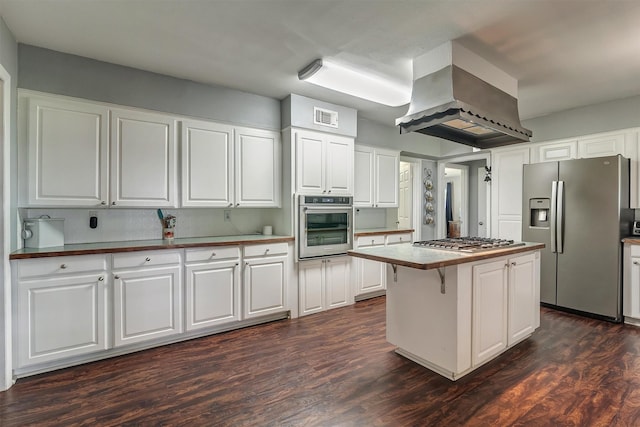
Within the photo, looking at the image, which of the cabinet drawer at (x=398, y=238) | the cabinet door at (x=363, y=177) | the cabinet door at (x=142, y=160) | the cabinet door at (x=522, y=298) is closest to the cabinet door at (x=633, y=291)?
the cabinet door at (x=522, y=298)

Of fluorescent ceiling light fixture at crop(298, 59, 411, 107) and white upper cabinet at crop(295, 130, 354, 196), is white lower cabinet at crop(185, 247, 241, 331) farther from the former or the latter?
fluorescent ceiling light fixture at crop(298, 59, 411, 107)

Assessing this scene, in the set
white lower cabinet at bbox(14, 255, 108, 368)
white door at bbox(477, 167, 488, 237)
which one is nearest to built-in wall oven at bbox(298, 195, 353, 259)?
white lower cabinet at bbox(14, 255, 108, 368)

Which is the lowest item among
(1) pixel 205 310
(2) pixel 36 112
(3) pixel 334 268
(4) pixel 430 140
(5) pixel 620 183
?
(1) pixel 205 310

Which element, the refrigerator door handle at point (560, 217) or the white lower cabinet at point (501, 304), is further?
the refrigerator door handle at point (560, 217)

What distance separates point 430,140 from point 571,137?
198 cm

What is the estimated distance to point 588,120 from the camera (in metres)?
3.93

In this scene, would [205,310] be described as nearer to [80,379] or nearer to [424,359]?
[80,379]

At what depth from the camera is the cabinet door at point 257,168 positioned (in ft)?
11.4

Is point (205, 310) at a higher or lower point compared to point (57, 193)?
lower

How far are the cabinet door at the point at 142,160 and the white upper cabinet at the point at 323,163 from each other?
1335 millimetres

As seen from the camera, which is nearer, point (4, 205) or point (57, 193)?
point (4, 205)

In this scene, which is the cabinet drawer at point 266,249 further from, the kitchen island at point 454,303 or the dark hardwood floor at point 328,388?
the kitchen island at point 454,303

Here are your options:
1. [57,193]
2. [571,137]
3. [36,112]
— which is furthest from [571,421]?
[36,112]

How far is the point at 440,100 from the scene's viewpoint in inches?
95.7
